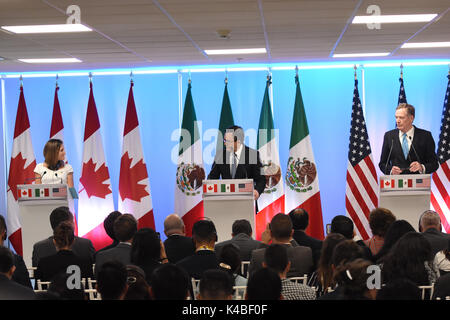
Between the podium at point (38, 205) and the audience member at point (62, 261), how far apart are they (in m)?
2.07

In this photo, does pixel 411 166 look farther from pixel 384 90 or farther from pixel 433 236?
pixel 384 90

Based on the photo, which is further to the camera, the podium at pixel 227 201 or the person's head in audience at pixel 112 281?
the podium at pixel 227 201

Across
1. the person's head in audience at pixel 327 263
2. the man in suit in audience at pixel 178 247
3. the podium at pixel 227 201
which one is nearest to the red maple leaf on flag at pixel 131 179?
the podium at pixel 227 201

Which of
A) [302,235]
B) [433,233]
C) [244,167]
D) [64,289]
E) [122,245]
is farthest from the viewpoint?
[244,167]

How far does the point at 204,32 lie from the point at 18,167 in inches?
154

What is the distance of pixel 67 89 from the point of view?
976cm

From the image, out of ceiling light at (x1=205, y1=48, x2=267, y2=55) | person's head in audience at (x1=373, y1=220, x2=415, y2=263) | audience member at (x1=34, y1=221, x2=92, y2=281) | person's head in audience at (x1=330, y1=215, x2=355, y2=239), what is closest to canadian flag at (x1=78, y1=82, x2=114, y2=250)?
ceiling light at (x1=205, y1=48, x2=267, y2=55)

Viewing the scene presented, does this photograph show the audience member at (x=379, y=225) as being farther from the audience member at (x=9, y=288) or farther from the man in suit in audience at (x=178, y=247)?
the audience member at (x=9, y=288)

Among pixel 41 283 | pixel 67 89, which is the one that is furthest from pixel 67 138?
pixel 41 283

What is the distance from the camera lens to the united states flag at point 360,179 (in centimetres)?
832

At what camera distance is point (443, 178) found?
26.9 ft

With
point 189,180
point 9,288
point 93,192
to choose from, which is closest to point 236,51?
point 189,180

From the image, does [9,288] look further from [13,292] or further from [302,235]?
[302,235]
